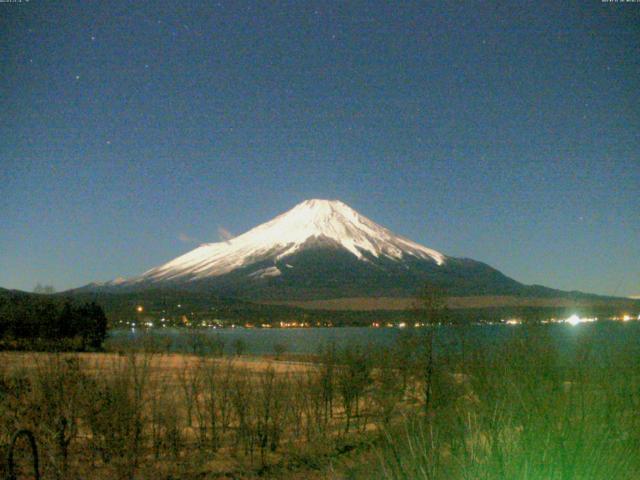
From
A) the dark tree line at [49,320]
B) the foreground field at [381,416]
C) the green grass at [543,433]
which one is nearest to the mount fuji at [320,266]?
the dark tree line at [49,320]

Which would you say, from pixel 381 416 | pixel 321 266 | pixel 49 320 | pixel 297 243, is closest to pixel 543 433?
pixel 381 416

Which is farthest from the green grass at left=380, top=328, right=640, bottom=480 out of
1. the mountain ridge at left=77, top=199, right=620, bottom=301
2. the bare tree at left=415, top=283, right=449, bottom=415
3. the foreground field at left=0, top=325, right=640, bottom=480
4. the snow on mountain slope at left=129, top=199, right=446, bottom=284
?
the snow on mountain slope at left=129, top=199, right=446, bottom=284

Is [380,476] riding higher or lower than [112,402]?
higher

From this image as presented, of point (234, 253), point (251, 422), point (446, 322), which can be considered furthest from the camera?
point (234, 253)

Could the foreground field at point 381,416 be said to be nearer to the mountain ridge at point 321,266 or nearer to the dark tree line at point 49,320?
the dark tree line at point 49,320

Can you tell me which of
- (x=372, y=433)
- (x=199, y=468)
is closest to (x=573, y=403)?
(x=199, y=468)

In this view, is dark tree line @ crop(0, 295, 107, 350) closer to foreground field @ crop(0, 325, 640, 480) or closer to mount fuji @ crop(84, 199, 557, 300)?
foreground field @ crop(0, 325, 640, 480)

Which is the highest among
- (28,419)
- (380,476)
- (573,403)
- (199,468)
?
(573,403)

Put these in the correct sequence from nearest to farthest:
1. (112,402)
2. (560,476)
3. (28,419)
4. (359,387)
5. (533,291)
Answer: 1. (560,476)
2. (28,419)
3. (112,402)
4. (359,387)
5. (533,291)

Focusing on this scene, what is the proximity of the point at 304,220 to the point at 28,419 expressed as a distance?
551 feet

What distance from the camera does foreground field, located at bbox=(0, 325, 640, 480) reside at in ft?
11.0

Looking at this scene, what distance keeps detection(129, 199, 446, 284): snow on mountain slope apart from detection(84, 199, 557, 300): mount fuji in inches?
10.2

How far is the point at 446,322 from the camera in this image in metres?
15.7

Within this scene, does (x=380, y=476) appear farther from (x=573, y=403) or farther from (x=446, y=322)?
(x=446, y=322)
